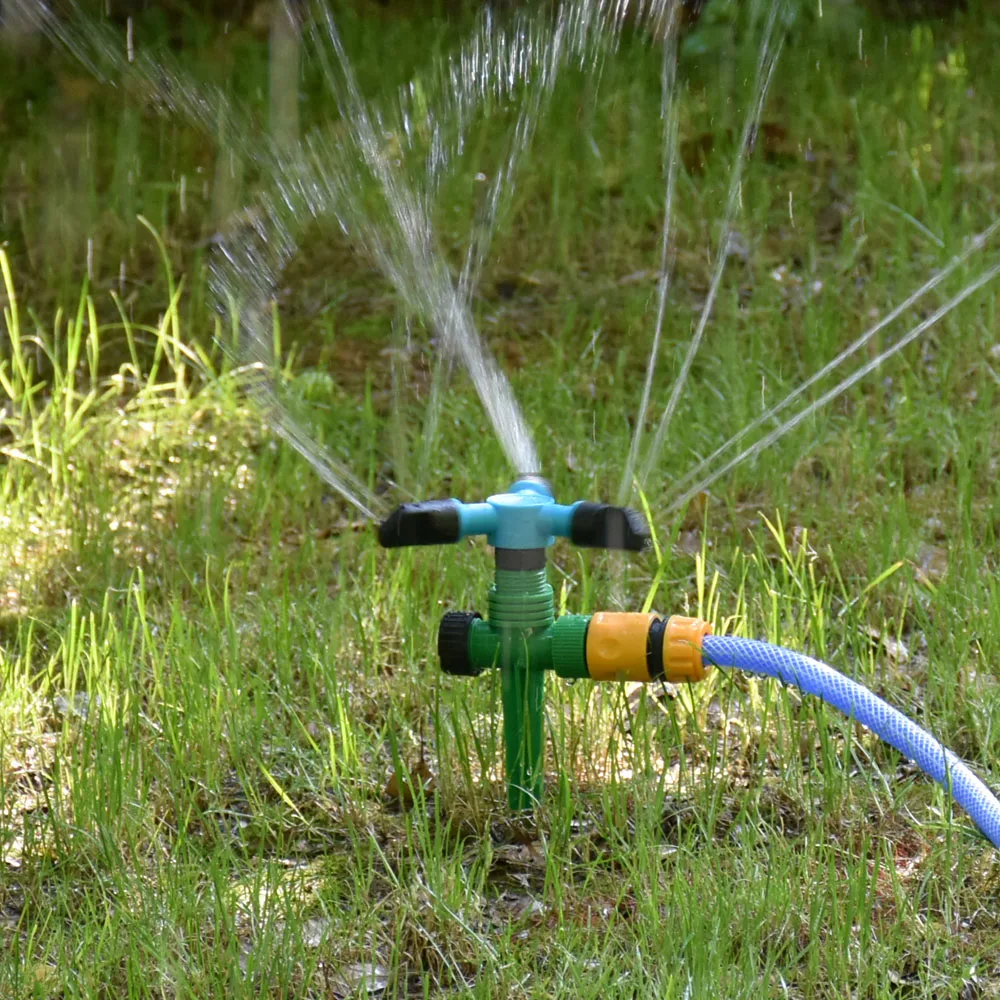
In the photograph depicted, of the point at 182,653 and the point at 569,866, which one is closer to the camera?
the point at 569,866

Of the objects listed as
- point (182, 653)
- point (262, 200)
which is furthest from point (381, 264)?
point (182, 653)

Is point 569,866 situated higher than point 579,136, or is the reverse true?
point 579,136

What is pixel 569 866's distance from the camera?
6.12ft

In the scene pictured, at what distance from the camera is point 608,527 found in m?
1.79

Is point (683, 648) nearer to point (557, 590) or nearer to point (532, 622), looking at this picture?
point (532, 622)

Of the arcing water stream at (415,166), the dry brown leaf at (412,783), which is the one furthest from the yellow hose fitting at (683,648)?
the arcing water stream at (415,166)

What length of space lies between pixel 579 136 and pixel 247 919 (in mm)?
3174

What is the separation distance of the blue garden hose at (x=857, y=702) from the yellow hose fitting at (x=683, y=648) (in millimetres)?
37

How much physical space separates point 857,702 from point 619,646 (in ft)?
1.08

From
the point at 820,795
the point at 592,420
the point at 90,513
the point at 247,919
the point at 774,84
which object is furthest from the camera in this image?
the point at 774,84

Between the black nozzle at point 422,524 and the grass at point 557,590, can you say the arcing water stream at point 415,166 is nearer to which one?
the grass at point 557,590

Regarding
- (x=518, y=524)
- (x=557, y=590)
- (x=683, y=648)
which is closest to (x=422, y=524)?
(x=518, y=524)

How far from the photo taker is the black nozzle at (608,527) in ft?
5.82

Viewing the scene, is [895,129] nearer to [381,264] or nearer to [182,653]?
[381,264]
